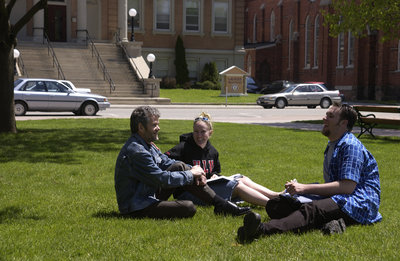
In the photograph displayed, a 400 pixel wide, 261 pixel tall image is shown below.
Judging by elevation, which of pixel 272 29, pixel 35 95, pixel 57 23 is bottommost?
pixel 35 95

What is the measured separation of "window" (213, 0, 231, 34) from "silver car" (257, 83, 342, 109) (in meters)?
15.7

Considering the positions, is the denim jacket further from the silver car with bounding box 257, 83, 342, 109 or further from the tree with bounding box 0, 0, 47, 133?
the silver car with bounding box 257, 83, 342, 109

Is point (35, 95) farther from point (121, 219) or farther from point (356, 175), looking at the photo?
point (356, 175)

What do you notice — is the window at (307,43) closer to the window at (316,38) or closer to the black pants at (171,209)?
the window at (316,38)

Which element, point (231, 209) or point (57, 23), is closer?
point (231, 209)

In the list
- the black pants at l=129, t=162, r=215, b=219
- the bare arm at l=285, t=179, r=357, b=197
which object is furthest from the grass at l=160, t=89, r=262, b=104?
the bare arm at l=285, t=179, r=357, b=197

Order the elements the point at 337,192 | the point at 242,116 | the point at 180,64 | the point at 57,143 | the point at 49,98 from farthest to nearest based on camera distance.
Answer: the point at 180,64
the point at 242,116
the point at 49,98
the point at 57,143
the point at 337,192

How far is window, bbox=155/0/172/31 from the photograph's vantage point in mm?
47406

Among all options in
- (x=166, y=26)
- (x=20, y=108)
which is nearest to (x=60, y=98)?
(x=20, y=108)

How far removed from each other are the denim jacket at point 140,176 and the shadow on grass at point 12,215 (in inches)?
39.2

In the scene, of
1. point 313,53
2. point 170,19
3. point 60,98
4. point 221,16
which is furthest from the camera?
point 313,53

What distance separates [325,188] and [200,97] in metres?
34.2

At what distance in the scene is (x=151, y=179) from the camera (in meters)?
5.91

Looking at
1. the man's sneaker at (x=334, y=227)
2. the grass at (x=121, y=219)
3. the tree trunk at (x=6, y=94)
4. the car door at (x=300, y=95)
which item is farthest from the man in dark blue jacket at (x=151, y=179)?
the car door at (x=300, y=95)
